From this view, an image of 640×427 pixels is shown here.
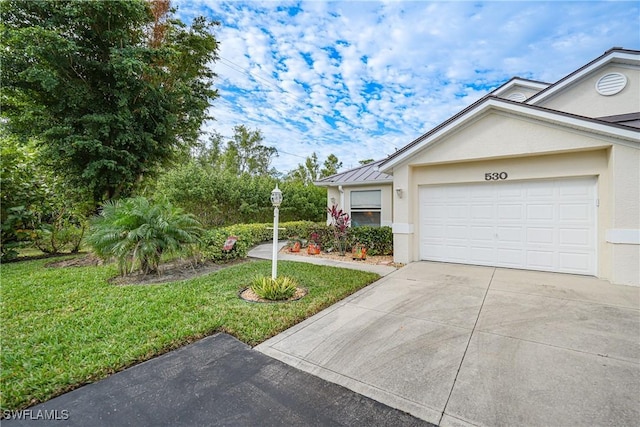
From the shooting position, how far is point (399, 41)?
8.71m

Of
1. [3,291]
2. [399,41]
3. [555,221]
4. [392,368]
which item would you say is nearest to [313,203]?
[399,41]

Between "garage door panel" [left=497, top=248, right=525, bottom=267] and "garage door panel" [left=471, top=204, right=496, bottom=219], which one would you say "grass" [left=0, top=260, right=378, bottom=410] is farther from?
"garage door panel" [left=497, top=248, right=525, bottom=267]

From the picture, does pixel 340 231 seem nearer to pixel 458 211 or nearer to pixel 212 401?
pixel 458 211

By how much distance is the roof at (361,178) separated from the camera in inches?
416

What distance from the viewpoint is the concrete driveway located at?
2236 mm

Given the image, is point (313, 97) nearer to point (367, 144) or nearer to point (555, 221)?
point (367, 144)

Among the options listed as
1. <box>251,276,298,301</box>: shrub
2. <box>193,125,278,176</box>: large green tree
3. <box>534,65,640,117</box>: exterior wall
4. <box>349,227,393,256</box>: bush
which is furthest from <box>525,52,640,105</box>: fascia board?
<box>193,125,278,176</box>: large green tree

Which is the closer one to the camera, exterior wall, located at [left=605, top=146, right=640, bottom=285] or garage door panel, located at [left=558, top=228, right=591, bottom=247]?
exterior wall, located at [left=605, top=146, right=640, bottom=285]

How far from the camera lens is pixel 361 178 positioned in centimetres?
1116

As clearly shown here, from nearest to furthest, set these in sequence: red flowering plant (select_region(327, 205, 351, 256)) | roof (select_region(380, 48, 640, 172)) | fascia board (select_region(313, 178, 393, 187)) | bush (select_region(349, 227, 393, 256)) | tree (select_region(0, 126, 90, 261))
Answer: roof (select_region(380, 48, 640, 172)) → tree (select_region(0, 126, 90, 261)) → bush (select_region(349, 227, 393, 256)) → red flowering plant (select_region(327, 205, 351, 256)) → fascia board (select_region(313, 178, 393, 187))

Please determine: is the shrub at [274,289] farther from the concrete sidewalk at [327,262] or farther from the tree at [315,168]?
the tree at [315,168]

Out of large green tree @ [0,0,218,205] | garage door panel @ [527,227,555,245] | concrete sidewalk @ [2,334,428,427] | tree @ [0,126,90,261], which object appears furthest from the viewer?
tree @ [0,126,90,261]

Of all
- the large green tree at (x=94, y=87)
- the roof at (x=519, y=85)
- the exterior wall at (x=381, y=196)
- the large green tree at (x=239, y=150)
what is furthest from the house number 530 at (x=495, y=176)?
the large green tree at (x=239, y=150)

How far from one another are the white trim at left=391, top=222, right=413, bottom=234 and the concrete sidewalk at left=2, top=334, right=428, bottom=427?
5.66 meters
